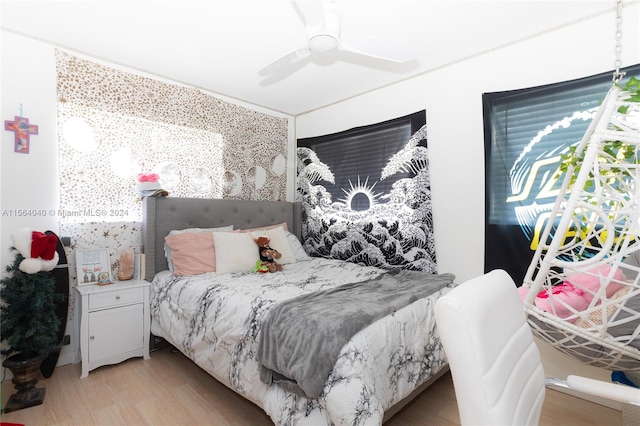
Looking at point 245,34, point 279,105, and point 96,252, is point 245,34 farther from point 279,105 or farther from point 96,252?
point 96,252

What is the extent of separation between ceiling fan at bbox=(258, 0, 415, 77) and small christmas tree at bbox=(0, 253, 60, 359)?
213 centimetres

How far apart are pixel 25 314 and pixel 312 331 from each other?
198cm

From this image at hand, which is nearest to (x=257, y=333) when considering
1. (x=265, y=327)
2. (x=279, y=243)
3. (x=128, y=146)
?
(x=265, y=327)

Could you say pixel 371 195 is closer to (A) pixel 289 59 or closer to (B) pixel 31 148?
(A) pixel 289 59

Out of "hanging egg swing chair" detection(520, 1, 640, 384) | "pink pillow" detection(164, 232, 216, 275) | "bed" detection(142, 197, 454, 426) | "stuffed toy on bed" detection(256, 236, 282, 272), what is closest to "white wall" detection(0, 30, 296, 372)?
"bed" detection(142, 197, 454, 426)

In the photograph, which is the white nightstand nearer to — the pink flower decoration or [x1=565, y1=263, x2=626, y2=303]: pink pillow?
the pink flower decoration

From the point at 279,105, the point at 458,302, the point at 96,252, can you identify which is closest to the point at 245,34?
the point at 279,105

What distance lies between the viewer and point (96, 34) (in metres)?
2.43

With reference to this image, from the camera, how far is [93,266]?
270cm

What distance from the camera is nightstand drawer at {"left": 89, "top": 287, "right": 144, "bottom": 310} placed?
7.98ft

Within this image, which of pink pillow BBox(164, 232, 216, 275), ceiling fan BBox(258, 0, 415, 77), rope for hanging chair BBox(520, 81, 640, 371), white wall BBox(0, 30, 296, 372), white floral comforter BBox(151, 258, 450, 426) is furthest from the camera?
pink pillow BBox(164, 232, 216, 275)

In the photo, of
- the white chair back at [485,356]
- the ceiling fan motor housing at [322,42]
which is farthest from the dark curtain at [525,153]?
the white chair back at [485,356]

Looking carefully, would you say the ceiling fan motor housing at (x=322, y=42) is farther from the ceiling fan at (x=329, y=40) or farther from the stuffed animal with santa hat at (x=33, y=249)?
the stuffed animal with santa hat at (x=33, y=249)

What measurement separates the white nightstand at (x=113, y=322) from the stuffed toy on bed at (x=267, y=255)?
98 cm
